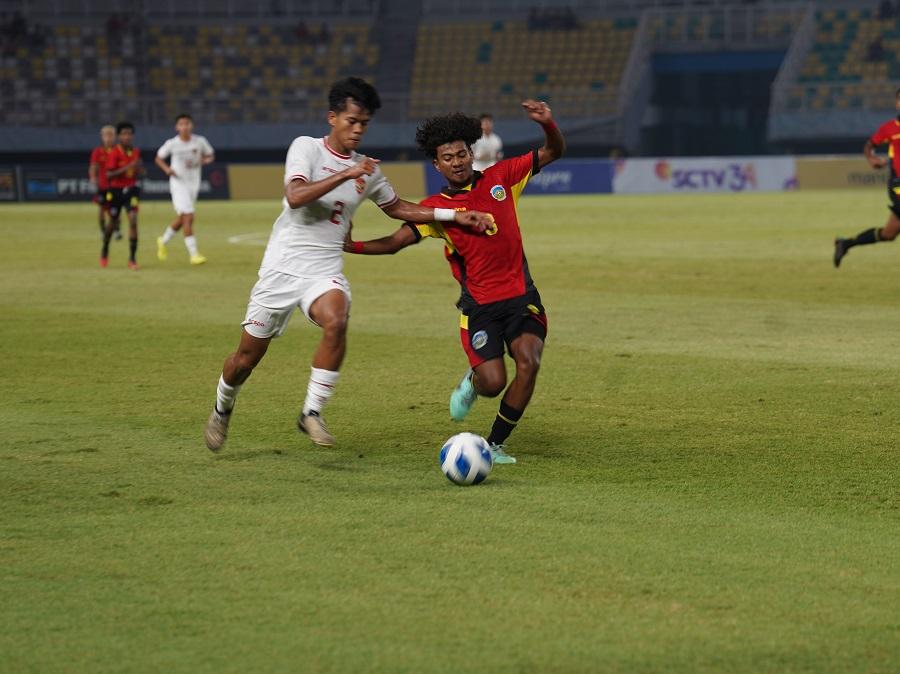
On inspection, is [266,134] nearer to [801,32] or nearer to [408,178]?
[408,178]

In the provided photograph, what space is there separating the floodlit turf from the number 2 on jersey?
126 cm

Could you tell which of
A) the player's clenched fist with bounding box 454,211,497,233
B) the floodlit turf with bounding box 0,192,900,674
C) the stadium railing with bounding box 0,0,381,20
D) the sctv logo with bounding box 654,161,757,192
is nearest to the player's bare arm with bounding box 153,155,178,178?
the floodlit turf with bounding box 0,192,900,674

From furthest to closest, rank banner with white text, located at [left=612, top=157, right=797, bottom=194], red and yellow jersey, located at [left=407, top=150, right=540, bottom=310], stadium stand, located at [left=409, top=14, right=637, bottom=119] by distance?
stadium stand, located at [left=409, top=14, right=637, bottom=119]
banner with white text, located at [left=612, top=157, right=797, bottom=194]
red and yellow jersey, located at [left=407, top=150, right=540, bottom=310]

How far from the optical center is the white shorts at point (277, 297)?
729cm

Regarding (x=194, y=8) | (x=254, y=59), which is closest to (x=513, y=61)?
(x=254, y=59)

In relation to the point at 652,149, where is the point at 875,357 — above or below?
above

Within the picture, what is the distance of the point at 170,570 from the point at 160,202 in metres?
39.4

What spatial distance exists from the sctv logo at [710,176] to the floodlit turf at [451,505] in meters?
30.7

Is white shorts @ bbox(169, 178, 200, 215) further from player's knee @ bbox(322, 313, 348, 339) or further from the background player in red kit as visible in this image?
player's knee @ bbox(322, 313, 348, 339)

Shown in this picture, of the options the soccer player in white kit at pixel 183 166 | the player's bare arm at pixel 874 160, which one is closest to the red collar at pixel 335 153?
the player's bare arm at pixel 874 160

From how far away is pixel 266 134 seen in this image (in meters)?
48.0

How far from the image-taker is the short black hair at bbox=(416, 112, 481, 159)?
23.7 ft

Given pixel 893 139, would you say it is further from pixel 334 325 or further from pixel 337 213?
pixel 334 325

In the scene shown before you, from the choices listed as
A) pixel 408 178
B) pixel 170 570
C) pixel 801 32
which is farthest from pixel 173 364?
pixel 801 32
